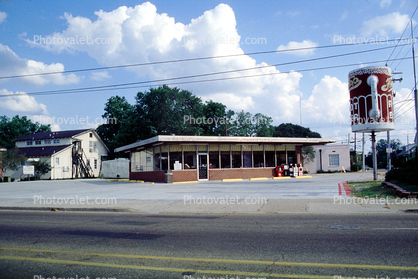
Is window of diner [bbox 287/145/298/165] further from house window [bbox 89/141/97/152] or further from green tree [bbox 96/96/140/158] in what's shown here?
green tree [bbox 96/96/140/158]

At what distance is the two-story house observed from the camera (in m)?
47.4

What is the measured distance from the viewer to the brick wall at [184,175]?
29420 mm

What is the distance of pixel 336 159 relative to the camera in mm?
51938

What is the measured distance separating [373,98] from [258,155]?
39.6 feet

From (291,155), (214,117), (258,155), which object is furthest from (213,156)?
(214,117)

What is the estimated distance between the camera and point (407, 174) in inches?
730

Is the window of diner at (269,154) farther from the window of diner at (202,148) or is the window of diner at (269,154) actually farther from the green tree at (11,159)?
the green tree at (11,159)

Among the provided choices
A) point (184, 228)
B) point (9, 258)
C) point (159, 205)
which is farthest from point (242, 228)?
point (159, 205)

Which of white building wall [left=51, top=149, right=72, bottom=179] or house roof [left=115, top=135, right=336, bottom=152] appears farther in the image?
white building wall [left=51, top=149, right=72, bottom=179]

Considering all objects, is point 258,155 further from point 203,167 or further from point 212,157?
point 203,167

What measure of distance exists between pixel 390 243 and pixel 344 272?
244 centimetres

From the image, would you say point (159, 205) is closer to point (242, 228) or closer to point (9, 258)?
point (242, 228)

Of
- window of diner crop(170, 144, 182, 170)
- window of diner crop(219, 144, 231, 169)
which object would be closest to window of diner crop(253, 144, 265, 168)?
window of diner crop(219, 144, 231, 169)

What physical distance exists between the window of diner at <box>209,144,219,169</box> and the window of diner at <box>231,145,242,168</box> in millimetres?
1733
